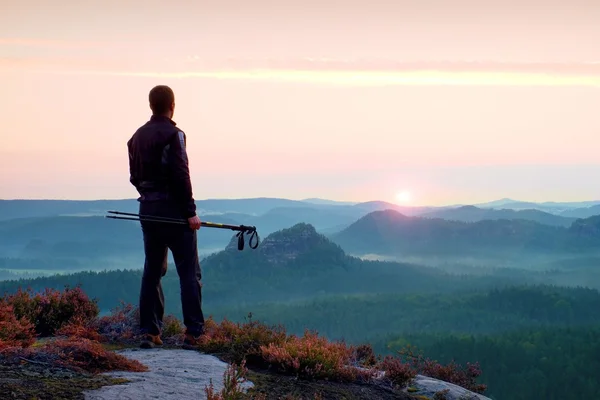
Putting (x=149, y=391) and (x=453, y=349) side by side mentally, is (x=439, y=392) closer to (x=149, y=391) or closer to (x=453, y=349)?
(x=149, y=391)

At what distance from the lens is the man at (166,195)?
1203 cm

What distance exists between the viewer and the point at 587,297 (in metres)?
151

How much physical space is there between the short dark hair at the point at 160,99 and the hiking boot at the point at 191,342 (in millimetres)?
3647

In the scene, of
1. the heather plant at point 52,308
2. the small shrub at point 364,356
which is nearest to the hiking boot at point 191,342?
the heather plant at point 52,308

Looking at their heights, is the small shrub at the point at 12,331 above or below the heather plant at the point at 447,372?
above

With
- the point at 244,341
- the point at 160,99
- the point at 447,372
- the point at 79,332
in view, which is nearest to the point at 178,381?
the point at 244,341

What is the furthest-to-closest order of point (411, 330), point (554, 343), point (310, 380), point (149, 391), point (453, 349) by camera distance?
point (411, 330)
point (554, 343)
point (453, 349)
point (310, 380)
point (149, 391)

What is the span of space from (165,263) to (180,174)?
6.39 feet

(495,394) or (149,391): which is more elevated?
(149,391)

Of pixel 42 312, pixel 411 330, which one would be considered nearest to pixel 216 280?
pixel 411 330

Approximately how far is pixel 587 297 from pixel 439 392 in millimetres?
149790

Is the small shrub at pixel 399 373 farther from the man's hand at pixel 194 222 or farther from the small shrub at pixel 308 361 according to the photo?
the man's hand at pixel 194 222

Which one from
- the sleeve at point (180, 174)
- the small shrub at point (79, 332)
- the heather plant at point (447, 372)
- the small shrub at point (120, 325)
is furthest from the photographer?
the heather plant at point (447, 372)

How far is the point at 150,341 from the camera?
13062mm
